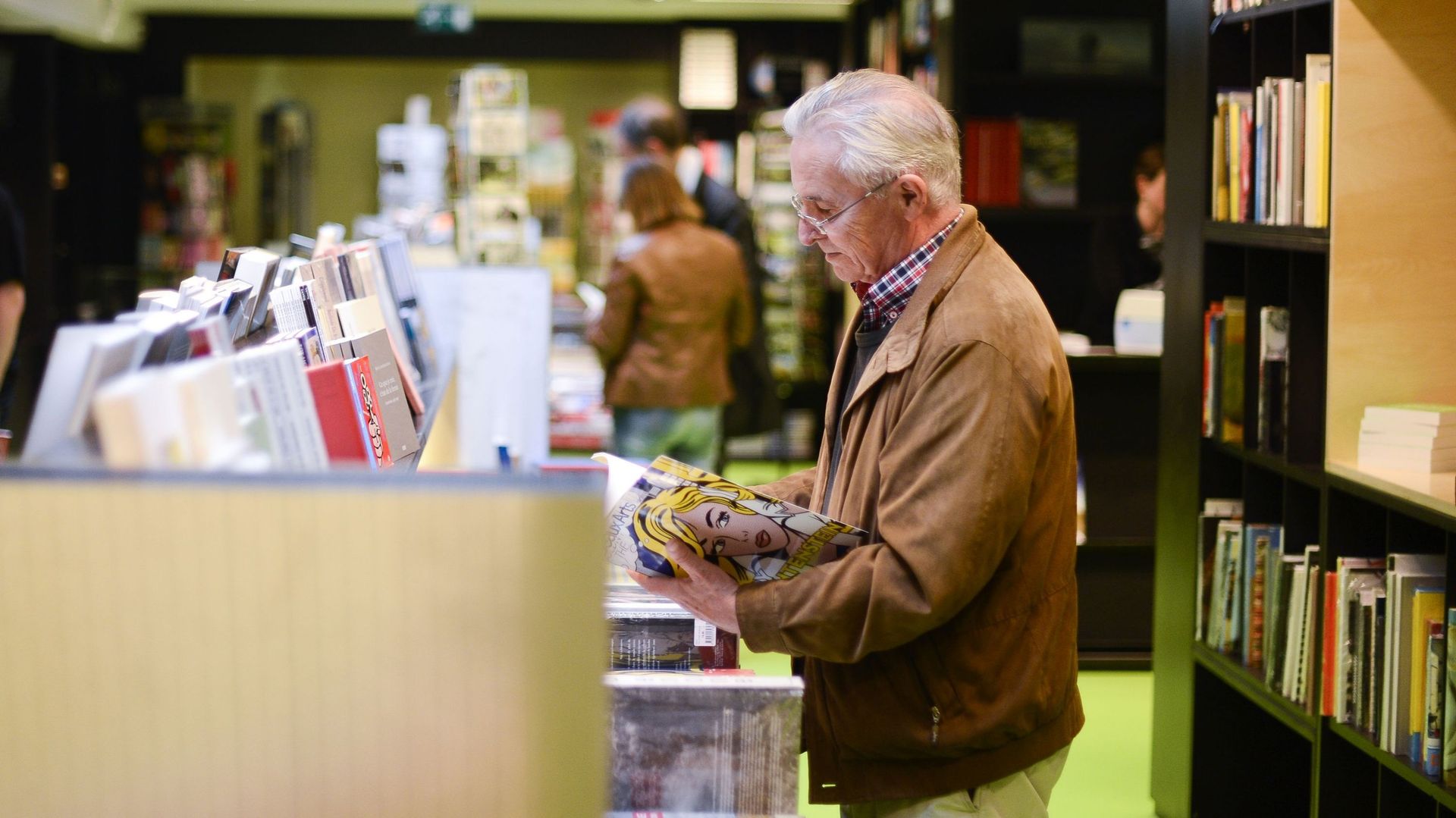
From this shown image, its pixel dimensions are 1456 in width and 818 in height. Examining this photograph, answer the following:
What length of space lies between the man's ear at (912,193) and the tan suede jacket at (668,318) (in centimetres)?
368

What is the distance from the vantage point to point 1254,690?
129 inches

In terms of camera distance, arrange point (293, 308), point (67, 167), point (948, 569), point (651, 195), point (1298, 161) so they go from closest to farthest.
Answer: point (948, 569) → point (293, 308) → point (1298, 161) → point (651, 195) → point (67, 167)

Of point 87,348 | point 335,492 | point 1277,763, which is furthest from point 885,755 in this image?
point 1277,763

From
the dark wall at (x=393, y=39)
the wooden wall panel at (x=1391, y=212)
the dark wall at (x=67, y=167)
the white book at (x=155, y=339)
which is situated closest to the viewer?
the white book at (x=155, y=339)

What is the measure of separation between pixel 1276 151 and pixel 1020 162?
257 centimetres

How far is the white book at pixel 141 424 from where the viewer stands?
3.92 ft

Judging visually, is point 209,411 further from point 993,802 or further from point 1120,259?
point 1120,259

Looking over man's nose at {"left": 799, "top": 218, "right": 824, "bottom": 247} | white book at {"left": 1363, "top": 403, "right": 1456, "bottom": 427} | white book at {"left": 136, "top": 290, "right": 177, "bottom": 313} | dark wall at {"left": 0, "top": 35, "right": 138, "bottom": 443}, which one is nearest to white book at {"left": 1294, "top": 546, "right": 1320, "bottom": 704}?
white book at {"left": 1363, "top": 403, "right": 1456, "bottom": 427}

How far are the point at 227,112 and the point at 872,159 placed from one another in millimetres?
9634

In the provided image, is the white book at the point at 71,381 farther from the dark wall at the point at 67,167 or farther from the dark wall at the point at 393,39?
the dark wall at the point at 393,39

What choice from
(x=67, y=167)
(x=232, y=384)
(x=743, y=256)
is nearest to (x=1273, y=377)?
(x=232, y=384)

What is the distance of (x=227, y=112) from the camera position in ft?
34.7

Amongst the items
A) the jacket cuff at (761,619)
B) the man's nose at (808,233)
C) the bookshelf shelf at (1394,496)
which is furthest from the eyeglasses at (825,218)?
the bookshelf shelf at (1394,496)

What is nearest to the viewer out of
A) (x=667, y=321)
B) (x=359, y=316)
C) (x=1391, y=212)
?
(x=359, y=316)
